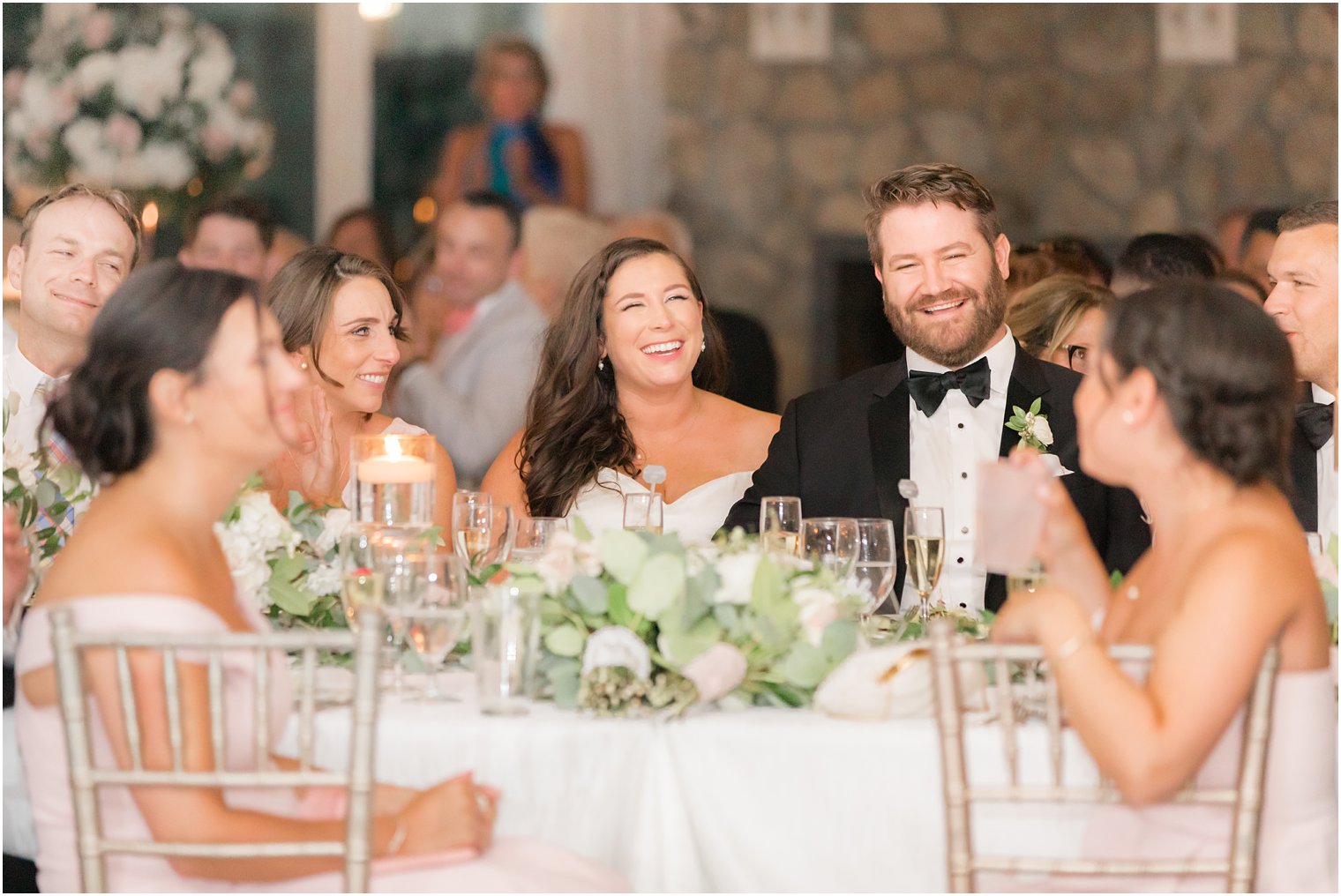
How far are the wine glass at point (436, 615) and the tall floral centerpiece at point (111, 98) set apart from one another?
3293 mm

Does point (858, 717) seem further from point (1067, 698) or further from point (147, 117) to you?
point (147, 117)

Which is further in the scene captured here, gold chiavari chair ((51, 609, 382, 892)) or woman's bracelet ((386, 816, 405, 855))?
woman's bracelet ((386, 816, 405, 855))

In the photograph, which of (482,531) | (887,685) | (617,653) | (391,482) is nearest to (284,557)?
(391,482)

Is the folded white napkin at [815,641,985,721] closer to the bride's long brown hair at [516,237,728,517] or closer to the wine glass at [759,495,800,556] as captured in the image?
the wine glass at [759,495,800,556]

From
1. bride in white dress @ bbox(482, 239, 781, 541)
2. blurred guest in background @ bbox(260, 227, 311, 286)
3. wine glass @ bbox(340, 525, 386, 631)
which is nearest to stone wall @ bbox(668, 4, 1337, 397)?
blurred guest in background @ bbox(260, 227, 311, 286)

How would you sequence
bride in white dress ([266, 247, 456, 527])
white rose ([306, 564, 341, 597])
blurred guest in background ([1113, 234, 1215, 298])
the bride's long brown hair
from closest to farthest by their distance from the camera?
1. white rose ([306, 564, 341, 597])
2. bride in white dress ([266, 247, 456, 527])
3. the bride's long brown hair
4. blurred guest in background ([1113, 234, 1215, 298])

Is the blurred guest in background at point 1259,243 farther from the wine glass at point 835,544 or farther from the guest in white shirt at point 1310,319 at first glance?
the wine glass at point 835,544

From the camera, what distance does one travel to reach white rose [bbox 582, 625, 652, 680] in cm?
222

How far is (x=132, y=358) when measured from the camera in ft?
7.10

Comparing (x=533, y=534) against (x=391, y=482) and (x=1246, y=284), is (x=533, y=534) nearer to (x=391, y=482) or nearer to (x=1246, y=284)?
(x=391, y=482)

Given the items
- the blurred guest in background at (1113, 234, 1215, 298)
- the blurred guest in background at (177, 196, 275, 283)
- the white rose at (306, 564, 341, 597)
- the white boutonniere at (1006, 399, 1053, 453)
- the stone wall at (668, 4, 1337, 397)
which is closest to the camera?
the white rose at (306, 564, 341, 597)

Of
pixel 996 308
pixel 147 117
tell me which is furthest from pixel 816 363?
pixel 996 308

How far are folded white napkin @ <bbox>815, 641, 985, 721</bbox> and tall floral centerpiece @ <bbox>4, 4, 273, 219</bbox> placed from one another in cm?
380

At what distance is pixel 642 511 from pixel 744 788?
876 mm
